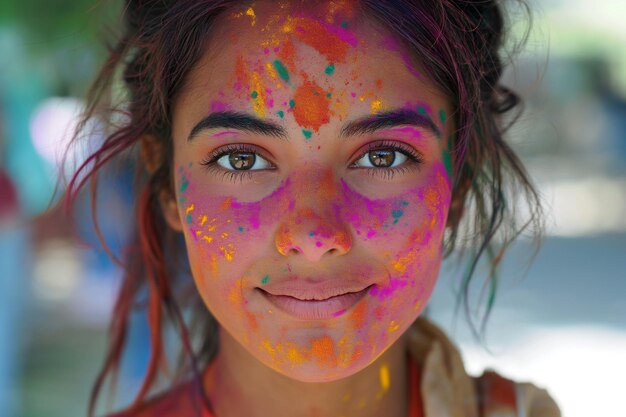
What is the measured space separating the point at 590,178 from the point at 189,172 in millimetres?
11098

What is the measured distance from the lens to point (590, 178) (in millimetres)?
11750

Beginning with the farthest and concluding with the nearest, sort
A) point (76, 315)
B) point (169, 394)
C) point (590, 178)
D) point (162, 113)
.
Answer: point (590, 178) → point (76, 315) → point (169, 394) → point (162, 113)

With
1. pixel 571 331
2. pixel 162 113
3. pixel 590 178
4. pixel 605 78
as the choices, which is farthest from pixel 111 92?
pixel 605 78

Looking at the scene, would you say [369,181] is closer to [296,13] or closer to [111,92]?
[296,13]

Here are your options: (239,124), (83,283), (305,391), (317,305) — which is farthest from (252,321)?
(83,283)

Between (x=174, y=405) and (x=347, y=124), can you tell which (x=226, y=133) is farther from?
(x=174, y=405)

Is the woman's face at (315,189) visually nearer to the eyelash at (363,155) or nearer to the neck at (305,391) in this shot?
the eyelash at (363,155)

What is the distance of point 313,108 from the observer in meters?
1.35

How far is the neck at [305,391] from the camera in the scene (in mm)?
1543

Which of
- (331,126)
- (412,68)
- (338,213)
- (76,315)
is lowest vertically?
(76,315)

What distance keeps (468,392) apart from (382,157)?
520 millimetres

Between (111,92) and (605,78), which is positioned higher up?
(605,78)

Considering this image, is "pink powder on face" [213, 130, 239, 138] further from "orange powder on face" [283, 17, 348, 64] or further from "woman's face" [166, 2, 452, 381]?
"orange powder on face" [283, 17, 348, 64]

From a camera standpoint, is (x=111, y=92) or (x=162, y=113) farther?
(x=111, y=92)
